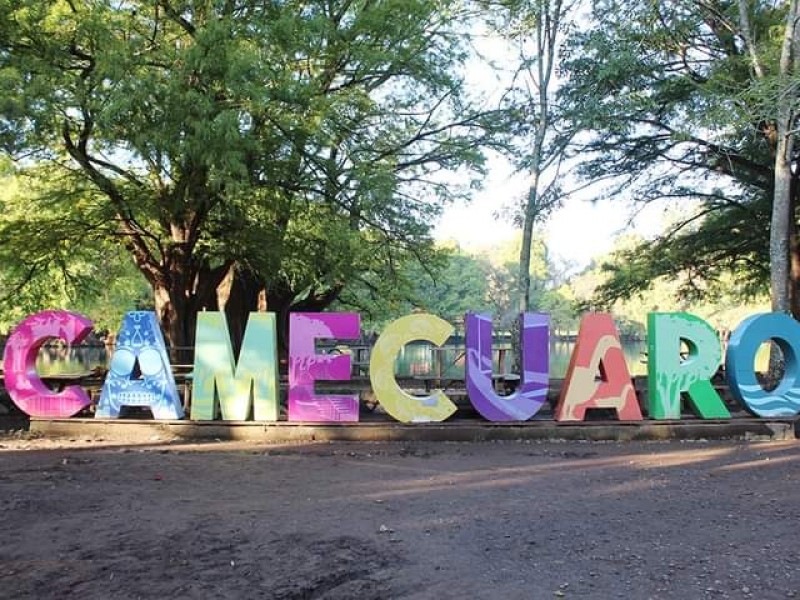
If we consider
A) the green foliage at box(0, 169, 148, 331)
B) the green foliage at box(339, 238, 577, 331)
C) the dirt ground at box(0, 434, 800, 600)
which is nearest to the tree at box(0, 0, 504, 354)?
the green foliage at box(0, 169, 148, 331)

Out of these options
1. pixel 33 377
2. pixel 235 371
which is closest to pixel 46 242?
pixel 33 377

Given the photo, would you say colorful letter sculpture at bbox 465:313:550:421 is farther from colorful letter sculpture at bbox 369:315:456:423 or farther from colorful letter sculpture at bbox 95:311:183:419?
colorful letter sculpture at bbox 95:311:183:419

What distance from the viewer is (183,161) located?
13539mm

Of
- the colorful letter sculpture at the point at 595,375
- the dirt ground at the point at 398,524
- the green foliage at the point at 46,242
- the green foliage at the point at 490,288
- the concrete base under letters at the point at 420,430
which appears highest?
the green foliage at the point at 490,288

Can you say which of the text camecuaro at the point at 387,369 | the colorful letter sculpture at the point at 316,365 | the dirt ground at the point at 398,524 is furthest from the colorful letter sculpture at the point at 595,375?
the colorful letter sculpture at the point at 316,365

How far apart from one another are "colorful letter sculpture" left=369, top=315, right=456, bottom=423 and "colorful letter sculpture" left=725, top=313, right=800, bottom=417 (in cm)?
470

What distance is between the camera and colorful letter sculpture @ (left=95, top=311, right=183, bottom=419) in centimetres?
1095

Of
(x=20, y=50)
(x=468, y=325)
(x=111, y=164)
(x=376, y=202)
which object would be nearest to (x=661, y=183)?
(x=376, y=202)

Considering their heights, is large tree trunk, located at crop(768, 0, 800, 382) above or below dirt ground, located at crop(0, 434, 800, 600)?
above

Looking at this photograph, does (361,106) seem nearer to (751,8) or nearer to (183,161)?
(183,161)

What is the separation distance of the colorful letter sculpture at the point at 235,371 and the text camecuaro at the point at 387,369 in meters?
0.02

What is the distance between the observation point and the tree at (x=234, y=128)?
11.7 meters

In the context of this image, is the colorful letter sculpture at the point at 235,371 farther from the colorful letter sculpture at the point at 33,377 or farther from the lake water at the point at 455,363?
the lake water at the point at 455,363

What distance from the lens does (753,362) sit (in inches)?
437
